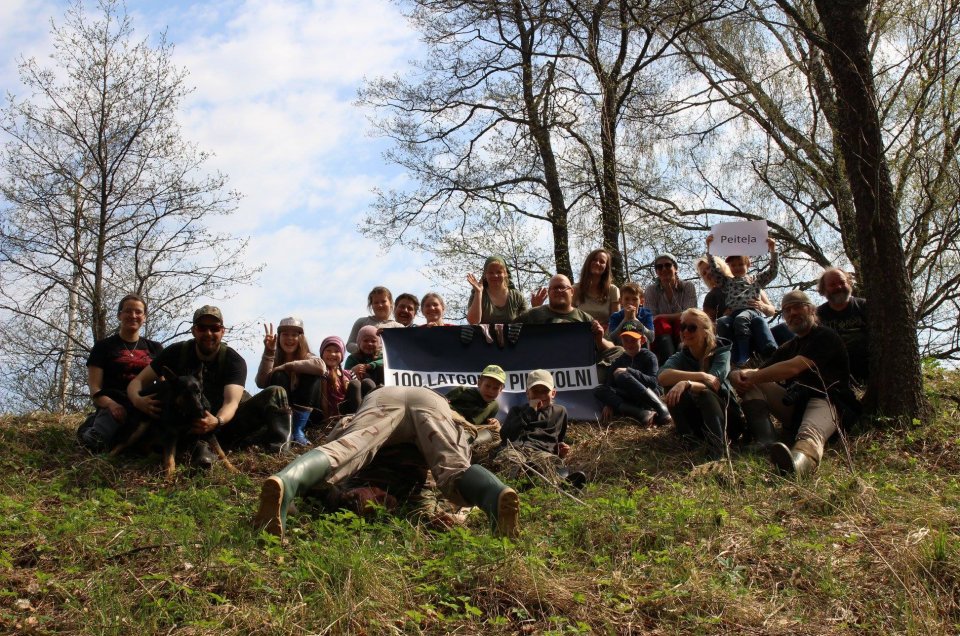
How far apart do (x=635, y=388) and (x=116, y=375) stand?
15.7 feet

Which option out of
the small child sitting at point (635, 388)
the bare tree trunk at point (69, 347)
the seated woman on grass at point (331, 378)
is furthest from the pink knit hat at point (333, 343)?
the bare tree trunk at point (69, 347)

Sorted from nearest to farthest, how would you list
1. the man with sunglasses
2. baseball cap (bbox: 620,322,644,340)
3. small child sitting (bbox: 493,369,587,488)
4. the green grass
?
the green grass → small child sitting (bbox: 493,369,587,488) → the man with sunglasses → baseball cap (bbox: 620,322,644,340)

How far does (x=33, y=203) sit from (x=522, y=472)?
1206 cm

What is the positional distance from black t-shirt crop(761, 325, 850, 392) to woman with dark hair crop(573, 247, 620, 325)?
2.51 meters

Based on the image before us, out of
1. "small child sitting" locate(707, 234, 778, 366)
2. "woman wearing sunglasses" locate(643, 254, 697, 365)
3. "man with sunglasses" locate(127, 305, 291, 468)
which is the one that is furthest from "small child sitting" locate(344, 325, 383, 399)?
"small child sitting" locate(707, 234, 778, 366)

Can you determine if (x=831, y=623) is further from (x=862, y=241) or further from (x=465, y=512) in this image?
(x=862, y=241)

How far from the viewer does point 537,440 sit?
22.7ft

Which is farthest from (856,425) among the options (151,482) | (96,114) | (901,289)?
Result: (96,114)

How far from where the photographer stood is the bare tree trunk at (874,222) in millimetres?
7414

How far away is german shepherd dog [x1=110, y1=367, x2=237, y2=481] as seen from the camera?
709cm

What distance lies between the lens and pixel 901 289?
750cm

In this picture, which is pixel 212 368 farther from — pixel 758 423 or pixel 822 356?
pixel 822 356

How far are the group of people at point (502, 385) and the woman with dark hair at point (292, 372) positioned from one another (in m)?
0.01

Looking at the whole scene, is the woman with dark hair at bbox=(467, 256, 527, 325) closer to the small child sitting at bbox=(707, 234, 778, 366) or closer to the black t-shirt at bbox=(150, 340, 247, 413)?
the small child sitting at bbox=(707, 234, 778, 366)
